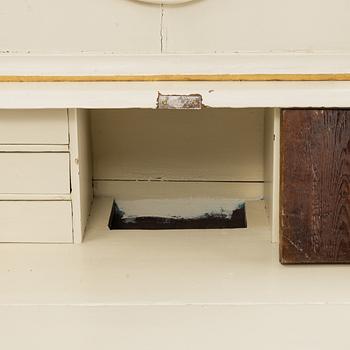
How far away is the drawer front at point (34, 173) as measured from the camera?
109 cm

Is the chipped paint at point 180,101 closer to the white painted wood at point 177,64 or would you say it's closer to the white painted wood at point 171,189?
the white painted wood at point 177,64

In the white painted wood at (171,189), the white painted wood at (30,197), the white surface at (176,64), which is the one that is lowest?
the white painted wood at (171,189)

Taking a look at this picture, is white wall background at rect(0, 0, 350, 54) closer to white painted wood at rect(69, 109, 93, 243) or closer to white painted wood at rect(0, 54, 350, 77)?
white painted wood at rect(0, 54, 350, 77)

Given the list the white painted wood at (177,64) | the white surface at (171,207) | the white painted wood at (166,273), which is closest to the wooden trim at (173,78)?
the white painted wood at (177,64)

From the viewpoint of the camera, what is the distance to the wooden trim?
1.02 m

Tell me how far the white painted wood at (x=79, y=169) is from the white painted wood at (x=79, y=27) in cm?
10

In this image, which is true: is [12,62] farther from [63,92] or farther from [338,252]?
[338,252]

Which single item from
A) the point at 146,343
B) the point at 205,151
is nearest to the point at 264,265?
the point at 146,343

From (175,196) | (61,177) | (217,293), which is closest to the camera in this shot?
(217,293)

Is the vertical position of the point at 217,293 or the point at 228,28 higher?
the point at 228,28

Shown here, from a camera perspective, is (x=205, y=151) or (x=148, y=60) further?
(x=205, y=151)

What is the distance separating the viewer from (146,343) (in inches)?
33.1

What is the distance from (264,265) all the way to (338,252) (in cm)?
11

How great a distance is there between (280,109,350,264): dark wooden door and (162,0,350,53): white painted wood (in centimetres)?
10
